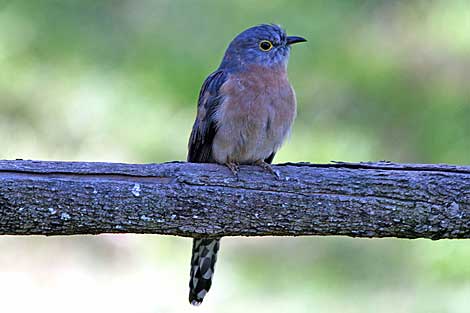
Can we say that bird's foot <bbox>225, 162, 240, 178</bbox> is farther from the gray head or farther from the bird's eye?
the bird's eye

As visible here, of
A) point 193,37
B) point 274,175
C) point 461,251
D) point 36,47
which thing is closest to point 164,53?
point 193,37

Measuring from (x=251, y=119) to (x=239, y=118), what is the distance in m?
0.07

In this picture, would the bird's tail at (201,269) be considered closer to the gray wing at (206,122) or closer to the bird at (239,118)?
the bird at (239,118)

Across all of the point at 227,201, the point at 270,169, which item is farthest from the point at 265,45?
the point at 227,201

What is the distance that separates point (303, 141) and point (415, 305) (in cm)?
173

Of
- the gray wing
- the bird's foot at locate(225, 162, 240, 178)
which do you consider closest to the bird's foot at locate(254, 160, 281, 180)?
the bird's foot at locate(225, 162, 240, 178)

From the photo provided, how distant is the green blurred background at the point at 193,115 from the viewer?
20.3ft

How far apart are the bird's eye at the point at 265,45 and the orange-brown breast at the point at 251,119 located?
31cm

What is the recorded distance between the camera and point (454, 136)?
7191mm

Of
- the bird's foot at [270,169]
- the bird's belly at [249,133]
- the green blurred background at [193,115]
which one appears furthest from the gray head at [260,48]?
the green blurred background at [193,115]

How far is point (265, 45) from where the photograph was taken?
5.36m

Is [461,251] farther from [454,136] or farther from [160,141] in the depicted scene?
[160,141]

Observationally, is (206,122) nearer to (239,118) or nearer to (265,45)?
(239,118)

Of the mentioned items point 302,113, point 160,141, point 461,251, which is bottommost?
point 461,251
